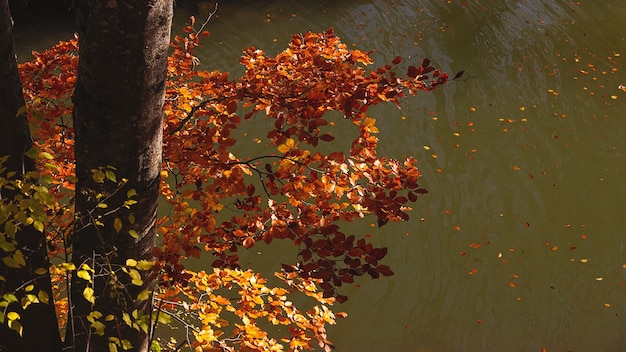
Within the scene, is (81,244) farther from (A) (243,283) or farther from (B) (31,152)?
(A) (243,283)

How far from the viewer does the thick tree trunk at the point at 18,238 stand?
2590 millimetres

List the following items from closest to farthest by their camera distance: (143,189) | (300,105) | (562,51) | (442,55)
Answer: (143,189), (300,105), (442,55), (562,51)

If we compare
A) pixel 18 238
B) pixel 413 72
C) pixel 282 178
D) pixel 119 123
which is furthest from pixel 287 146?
pixel 18 238

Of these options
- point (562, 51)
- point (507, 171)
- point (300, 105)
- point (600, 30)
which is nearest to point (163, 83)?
point (300, 105)

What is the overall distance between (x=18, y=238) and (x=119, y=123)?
816mm

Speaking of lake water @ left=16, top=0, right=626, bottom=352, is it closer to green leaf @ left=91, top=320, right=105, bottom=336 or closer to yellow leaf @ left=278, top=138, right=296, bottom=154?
yellow leaf @ left=278, top=138, right=296, bottom=154

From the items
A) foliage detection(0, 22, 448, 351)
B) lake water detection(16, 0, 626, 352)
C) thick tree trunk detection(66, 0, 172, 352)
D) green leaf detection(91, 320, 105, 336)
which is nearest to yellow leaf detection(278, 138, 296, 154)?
foliage detection(0, 22, 448, 351)

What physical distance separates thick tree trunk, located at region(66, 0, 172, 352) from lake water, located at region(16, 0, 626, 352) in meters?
4.13

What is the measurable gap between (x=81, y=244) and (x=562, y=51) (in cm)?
1203

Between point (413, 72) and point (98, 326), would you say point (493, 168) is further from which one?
point (98, 326)

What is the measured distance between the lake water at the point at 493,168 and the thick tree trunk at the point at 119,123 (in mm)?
4130

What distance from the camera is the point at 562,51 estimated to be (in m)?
12.7

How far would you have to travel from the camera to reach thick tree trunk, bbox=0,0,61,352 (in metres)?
2.59

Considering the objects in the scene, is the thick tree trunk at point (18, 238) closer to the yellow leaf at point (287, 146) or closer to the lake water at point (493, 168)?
the yellow leaf at point (287, 146)
